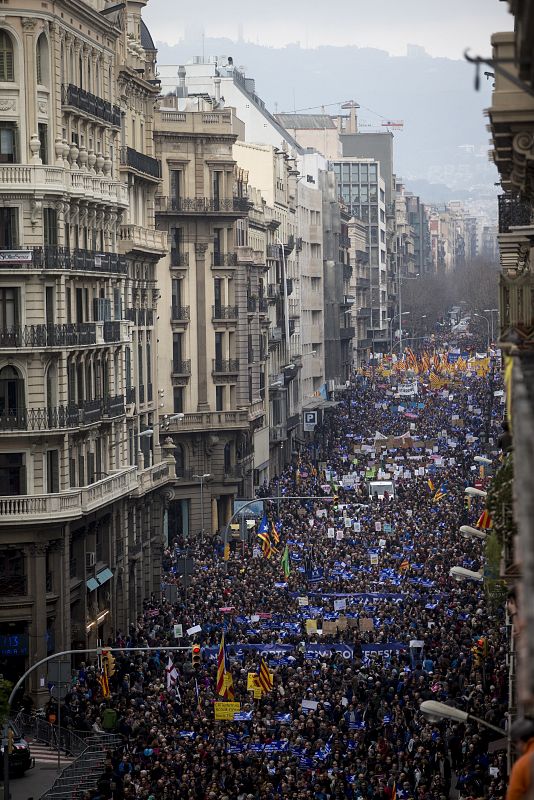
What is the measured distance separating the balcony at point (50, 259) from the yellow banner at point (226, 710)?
1651cm

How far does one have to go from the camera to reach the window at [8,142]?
5253cm

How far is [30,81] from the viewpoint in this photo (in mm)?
52375

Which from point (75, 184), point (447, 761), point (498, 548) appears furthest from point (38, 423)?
point (498, 548)

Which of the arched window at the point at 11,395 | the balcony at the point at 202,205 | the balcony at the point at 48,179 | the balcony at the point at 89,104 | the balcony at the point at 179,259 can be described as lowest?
the arched window at the point at 11,395

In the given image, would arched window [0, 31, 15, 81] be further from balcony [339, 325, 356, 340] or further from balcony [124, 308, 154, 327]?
balcony [339, 325, 356, 340]

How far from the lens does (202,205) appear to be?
282ft

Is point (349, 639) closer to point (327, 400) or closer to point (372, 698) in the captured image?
point (372, 698)

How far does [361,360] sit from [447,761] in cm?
15871

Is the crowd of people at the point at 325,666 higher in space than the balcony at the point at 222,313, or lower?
lower

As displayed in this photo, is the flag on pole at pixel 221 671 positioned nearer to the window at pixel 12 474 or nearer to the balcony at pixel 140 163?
the window at pixel 12 474

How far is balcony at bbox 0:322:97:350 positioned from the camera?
5241 centimetres

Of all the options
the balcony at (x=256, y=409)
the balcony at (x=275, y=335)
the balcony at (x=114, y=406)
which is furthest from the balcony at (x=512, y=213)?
the balcony at (x=275, y=335)

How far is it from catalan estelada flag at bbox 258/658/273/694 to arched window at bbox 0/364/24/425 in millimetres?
12937

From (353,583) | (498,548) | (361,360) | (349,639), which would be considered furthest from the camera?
(361,360)
